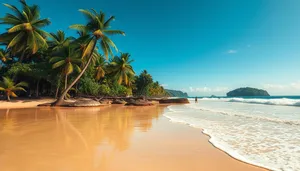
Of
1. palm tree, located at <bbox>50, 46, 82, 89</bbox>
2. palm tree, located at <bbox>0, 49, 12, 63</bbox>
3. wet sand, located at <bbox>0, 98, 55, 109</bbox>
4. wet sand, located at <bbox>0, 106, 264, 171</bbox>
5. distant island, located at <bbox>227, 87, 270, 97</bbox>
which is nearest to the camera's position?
wet sand, located at <bbox>0, 106, 264, 171</bbox>

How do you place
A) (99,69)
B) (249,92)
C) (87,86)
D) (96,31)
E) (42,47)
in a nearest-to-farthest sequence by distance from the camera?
(96,31)
(42,47)
(87,86)
(99,69)
(249,92)

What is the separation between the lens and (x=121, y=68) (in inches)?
1501

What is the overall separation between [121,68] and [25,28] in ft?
59.5

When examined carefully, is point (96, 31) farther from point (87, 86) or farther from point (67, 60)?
point (87, 86)

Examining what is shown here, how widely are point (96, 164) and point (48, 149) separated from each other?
1754 mm

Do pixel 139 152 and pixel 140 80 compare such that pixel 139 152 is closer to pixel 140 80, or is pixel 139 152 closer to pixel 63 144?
pixel 63 144

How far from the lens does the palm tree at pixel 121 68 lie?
125ft

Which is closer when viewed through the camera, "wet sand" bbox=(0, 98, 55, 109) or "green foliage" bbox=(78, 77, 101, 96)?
"wet sand" bbox=(0, 98, 55, 109)

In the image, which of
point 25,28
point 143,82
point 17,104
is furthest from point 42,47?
point 143,82

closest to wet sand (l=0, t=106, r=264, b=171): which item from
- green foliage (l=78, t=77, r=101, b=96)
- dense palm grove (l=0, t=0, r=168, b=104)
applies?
dense palm grove (l=0, t=0, r=168, b=104)

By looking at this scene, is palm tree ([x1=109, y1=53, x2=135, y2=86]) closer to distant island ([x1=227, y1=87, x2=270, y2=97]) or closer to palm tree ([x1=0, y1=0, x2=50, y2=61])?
palm tree ([x1=0, y1=0, x2=50, y2=61])

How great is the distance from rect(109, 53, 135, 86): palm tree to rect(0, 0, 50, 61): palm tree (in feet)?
51.1

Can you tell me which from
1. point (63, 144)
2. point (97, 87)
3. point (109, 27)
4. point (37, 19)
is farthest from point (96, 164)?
point (97, 87)

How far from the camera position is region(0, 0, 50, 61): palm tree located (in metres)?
23.5
